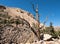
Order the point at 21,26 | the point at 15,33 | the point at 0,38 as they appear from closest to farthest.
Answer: the point at 0,38 → the point at 15,33 → the point at 21,26

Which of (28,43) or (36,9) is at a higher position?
(36,9)

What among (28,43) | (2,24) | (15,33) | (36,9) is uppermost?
(36,9)

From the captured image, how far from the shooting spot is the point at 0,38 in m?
19.2

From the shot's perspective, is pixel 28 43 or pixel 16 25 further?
pixel 16 25

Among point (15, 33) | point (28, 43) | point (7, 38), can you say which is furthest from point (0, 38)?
point (28, 43)

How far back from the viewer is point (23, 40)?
67.3 feet

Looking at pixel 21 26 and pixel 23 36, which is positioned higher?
pixel 21 26

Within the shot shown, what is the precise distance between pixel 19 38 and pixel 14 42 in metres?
0.93

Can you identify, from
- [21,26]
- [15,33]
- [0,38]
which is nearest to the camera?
[0,38]

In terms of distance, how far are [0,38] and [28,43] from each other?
11.8ft

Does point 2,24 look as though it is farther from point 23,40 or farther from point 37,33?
point 37,33

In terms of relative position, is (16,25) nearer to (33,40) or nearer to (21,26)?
(21,26)

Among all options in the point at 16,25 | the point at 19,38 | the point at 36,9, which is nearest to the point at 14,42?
the point at 19,38

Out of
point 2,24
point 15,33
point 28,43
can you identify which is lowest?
point 28,43
